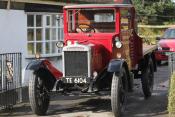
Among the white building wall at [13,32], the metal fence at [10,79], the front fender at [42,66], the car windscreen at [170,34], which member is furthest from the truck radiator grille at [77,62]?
the car windscreen at [170,34]

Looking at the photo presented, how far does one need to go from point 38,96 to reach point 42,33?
6347mm

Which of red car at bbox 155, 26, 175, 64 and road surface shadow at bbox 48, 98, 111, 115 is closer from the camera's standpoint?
road surface shadow at bbox 48, 98, 111, 115

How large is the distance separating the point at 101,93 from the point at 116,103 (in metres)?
0.80

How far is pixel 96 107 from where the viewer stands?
1209 cm

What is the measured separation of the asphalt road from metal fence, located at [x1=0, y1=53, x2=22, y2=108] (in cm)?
24

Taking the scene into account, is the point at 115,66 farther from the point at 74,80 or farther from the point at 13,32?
the point at 13,32

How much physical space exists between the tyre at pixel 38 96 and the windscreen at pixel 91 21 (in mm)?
1665

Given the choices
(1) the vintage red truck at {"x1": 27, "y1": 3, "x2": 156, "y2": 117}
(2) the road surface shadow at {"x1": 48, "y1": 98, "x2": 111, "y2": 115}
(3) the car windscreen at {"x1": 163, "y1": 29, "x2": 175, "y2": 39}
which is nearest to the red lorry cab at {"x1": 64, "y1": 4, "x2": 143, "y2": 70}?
(1) the vintage red truck at {"x1": 27, "y1": 3, "x2": 156, "y2": 117}

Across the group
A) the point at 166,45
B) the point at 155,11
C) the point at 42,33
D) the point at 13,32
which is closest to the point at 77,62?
the point at 13,32

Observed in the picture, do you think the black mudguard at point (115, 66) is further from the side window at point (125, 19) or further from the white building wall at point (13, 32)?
the white building wall at point (13, 32)

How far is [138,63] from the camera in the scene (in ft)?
44.8

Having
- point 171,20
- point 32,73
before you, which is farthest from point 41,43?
point 171,20

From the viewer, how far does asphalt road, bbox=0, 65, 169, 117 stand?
36.7 ft

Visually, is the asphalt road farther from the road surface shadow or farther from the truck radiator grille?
the truck radiator grille
